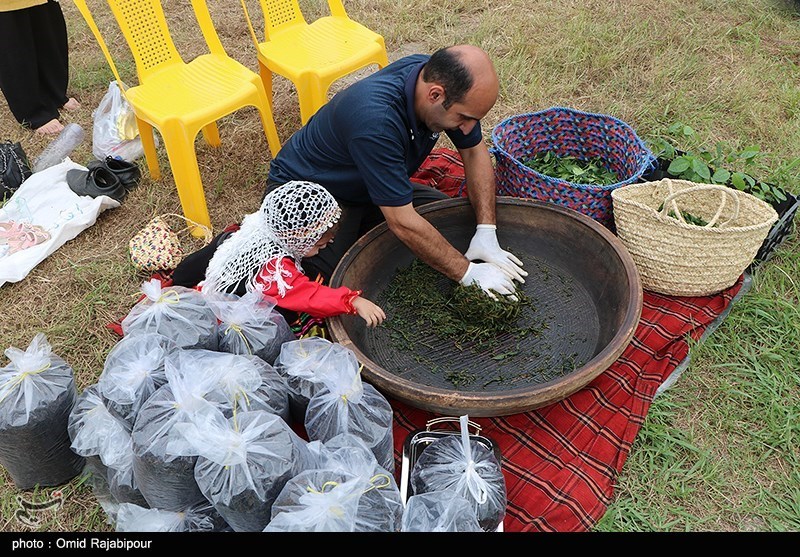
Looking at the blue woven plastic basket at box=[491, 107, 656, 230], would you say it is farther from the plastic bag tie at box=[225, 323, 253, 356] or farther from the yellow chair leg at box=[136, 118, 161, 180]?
the yellow chair leg at box=[136, 118, 161, 180]

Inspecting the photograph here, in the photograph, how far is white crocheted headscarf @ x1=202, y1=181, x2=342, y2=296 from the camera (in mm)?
2402

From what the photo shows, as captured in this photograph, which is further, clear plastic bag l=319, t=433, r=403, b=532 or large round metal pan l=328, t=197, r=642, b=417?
large round metal pan l=328, t=197, r=642, b=417

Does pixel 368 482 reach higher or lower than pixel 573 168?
higher

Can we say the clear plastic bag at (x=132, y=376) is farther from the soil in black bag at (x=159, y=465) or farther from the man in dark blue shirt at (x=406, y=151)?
the man in dark blue shirt at (x=406, y=151)

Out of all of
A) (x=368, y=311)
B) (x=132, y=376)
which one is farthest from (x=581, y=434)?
(x=132, y=376)

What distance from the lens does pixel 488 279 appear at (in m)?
2.56

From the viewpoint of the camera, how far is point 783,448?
7.67ft

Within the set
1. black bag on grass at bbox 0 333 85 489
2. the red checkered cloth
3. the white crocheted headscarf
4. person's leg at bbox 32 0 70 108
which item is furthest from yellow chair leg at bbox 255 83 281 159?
the red checkered cloth

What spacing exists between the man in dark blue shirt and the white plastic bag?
1393 millimetres

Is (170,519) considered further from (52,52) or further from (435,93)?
(52,52)

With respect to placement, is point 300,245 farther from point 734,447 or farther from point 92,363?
point 734,447

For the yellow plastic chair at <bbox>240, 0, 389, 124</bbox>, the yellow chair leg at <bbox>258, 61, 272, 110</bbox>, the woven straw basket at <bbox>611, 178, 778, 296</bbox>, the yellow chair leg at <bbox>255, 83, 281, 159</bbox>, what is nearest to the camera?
the woven straw basket at <bbox>611, 178, 778, 296</bbox>

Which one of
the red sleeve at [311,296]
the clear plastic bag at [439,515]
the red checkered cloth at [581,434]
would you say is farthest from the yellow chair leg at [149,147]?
the clear plastic bag at [439,515]

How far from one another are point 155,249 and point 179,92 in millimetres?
923
